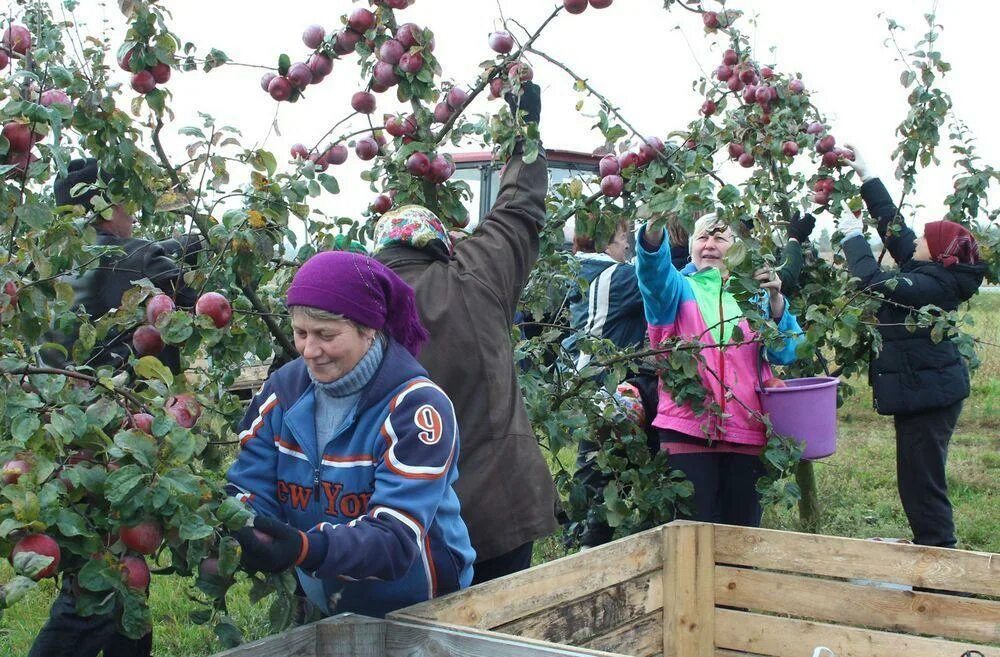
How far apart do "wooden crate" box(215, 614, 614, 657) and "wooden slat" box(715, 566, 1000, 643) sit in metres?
1.19

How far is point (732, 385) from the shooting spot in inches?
137

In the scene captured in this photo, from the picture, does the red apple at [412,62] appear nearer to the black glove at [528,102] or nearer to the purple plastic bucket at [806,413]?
the black glove at [528,102]

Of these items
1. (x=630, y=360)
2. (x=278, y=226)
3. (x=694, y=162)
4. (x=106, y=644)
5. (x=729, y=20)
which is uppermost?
(x=729, y=20)

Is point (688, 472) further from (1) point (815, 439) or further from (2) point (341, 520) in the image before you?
(2) point (341, 520)

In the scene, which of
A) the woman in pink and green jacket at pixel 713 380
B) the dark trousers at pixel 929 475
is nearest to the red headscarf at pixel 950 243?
the dark trousers at pixel 929 475

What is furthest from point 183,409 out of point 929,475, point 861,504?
point 861,504

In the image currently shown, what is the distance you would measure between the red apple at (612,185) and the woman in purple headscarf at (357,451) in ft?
3.11

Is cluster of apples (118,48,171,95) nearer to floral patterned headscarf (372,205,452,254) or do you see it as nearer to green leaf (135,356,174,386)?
floral patterned headscarf (372,205,452,254)

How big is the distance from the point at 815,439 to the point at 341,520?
6.60 ft

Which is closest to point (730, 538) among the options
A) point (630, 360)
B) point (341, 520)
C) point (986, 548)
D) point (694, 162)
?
point (630, 360)

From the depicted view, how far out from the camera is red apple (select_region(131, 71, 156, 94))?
92.8 inches

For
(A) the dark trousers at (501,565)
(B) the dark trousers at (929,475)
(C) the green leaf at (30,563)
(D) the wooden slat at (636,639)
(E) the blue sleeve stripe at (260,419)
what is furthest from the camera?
(B) the dark trousers at (929,475)

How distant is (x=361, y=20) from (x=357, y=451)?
123 cm

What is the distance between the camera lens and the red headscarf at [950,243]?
4180 mm
